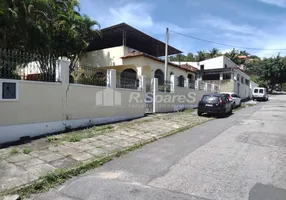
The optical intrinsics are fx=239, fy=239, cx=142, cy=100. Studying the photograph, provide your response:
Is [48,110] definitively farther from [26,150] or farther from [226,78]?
[226,78]

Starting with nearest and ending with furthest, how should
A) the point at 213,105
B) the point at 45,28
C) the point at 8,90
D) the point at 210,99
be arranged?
the point at 8,90 → the point at 45,28 → the point at 213,105 → the point at 210,99

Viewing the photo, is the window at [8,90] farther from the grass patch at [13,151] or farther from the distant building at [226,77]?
the distant building at [226,77]

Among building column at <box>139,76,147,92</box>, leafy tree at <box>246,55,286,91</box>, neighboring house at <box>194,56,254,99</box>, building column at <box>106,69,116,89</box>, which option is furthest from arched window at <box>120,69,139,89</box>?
leafy tree at <box>246,55,286,91</box>

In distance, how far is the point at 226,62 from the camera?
39.1 meters

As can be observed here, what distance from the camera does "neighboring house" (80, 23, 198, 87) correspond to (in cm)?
1905

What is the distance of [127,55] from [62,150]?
13.3 m

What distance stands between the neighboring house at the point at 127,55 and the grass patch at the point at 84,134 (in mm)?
8288

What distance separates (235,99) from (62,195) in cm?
2063

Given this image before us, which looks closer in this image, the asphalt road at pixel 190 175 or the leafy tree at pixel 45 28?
the asphalt road at pixel 190 175

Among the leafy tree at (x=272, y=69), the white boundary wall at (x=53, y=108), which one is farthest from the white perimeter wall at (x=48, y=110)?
the leafy tree at (x=272, y=69)

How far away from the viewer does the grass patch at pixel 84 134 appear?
7963 mm

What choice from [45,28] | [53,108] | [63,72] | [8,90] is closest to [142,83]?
[63,72]

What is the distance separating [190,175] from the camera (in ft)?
16.4

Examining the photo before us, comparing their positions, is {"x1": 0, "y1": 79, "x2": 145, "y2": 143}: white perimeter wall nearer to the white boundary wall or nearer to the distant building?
the white boundary wall
